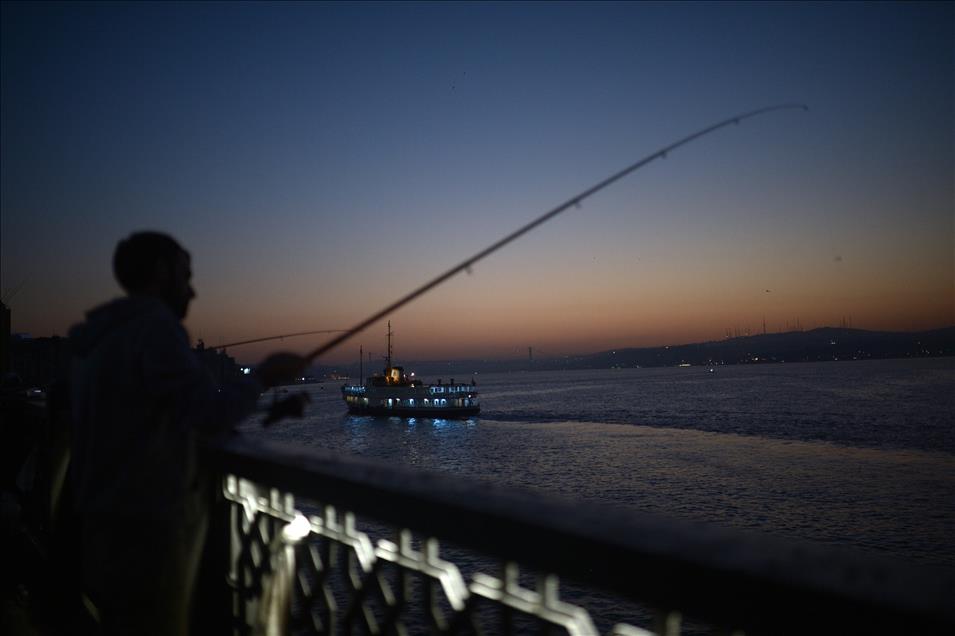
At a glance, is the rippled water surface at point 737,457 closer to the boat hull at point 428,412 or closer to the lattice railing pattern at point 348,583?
the boat hull at point 428,412

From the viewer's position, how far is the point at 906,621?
67cm

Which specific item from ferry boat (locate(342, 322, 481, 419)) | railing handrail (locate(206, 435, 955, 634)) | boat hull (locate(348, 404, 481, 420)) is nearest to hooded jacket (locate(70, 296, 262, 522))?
railing handrail (locate(206, 435, 955, 634))

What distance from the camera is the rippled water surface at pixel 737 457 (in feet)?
78.7

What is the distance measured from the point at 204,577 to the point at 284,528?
0.53 metres

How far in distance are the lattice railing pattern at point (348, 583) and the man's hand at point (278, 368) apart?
362 millimetres

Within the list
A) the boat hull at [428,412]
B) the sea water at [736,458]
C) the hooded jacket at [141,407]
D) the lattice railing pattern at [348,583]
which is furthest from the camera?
the boat hull at [428,412]

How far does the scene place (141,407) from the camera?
1606mm

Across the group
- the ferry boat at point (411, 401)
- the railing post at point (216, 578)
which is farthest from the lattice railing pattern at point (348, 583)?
the ferry boat at point (411, 401)

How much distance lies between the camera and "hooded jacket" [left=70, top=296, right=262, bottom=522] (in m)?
1.53

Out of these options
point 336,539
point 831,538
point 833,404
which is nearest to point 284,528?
point 336,539

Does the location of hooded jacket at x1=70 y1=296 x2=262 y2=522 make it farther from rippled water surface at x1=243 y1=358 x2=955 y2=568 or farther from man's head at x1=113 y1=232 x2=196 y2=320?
rippled water surface at x1=243 y1=358 x2=955 y2=568

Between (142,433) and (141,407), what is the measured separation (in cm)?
8

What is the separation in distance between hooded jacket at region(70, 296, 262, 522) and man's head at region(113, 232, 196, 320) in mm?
121

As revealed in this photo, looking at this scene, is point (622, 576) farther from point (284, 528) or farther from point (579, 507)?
point (284, 528)
